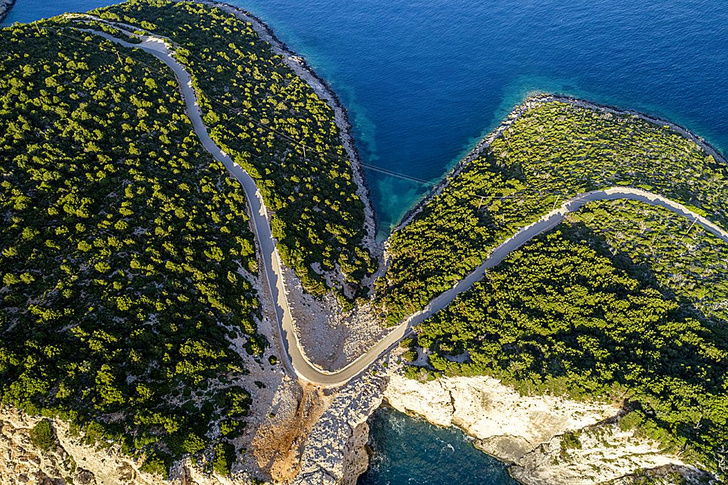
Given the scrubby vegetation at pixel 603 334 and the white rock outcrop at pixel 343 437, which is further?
the white rock outcrop at pixel 343 437

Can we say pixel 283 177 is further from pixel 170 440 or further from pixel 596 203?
pixel 596 203

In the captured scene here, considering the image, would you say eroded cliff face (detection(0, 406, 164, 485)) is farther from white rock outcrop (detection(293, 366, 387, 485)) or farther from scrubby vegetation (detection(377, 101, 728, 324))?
scrubby vegetation (detection(377, 101, 728, 324))

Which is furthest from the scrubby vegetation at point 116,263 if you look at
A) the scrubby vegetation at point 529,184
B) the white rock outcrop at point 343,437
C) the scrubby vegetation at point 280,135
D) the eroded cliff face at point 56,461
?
the scrubby vegetation at point 529,184

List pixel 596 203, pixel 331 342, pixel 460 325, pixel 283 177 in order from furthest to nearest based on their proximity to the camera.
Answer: pixel 283 177
pixel 596 203
pixel 331 342
pixel 460 325

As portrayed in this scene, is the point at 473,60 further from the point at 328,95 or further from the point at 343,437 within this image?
the point at 343,437

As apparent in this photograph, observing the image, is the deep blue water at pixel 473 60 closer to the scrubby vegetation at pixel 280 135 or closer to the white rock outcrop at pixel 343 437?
the scrubby vegetation at pixel 280 135

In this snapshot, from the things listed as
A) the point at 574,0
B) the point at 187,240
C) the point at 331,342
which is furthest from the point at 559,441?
the point at 574,0

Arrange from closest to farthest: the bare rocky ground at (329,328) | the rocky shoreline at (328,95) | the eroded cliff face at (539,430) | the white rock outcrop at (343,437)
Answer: the eroded cliff face at (539,430) → the white rock outcrop at (343,437) → the bare rocky ground at (329,328) → the rocky shoreline at (328,95)
